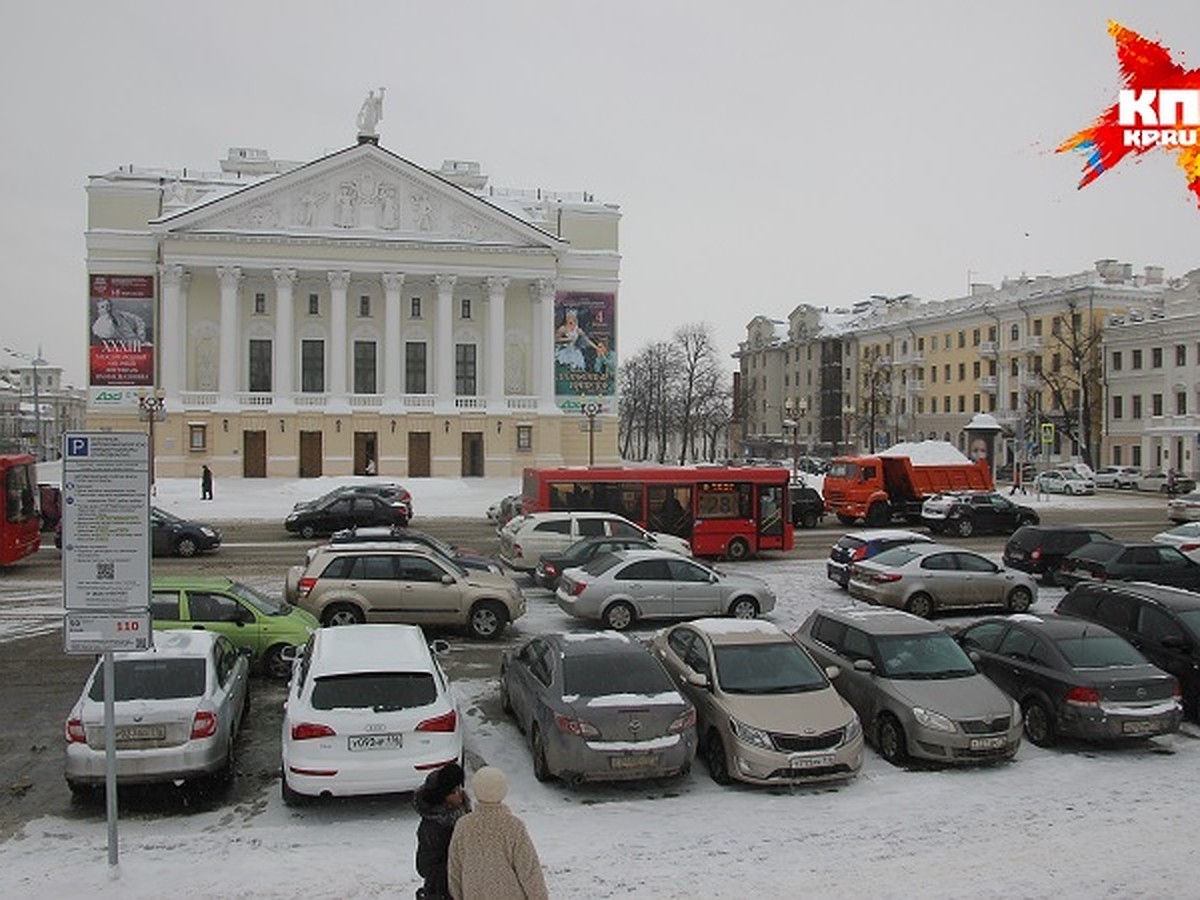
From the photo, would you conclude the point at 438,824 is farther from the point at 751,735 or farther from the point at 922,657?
the point at 922,657

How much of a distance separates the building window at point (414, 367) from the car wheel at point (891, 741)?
191 feet

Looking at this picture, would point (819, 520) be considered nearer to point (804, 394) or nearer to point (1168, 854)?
point (1168, 854)

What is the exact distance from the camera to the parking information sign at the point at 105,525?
9117mm

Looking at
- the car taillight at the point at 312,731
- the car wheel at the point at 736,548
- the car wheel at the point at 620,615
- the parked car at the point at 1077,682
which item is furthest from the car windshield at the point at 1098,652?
the car wheel at the point at 736,548

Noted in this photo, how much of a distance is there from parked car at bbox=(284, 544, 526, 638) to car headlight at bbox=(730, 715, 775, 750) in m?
7.97

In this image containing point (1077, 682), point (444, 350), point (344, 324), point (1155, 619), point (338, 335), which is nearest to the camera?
point (1077, 682)

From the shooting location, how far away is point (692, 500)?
29.4m

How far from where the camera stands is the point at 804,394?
106 metres

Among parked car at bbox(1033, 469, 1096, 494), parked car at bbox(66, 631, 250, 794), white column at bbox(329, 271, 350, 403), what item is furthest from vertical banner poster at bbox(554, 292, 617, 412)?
parked car at bbox(66, 631, 250, 794)

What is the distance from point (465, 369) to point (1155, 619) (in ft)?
188

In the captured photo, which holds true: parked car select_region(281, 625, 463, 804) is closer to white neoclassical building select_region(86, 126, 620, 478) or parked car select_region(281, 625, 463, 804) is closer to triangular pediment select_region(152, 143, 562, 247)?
white neoclassical building select_region(86, 126, 620, 478)

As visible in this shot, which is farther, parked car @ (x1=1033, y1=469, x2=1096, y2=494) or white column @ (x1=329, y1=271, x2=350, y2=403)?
white column @ (x1=329, y1=271, x2=350, y2=403)

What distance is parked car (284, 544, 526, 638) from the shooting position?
59.1 ft

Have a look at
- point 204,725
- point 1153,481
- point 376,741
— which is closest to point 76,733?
point 204,725
